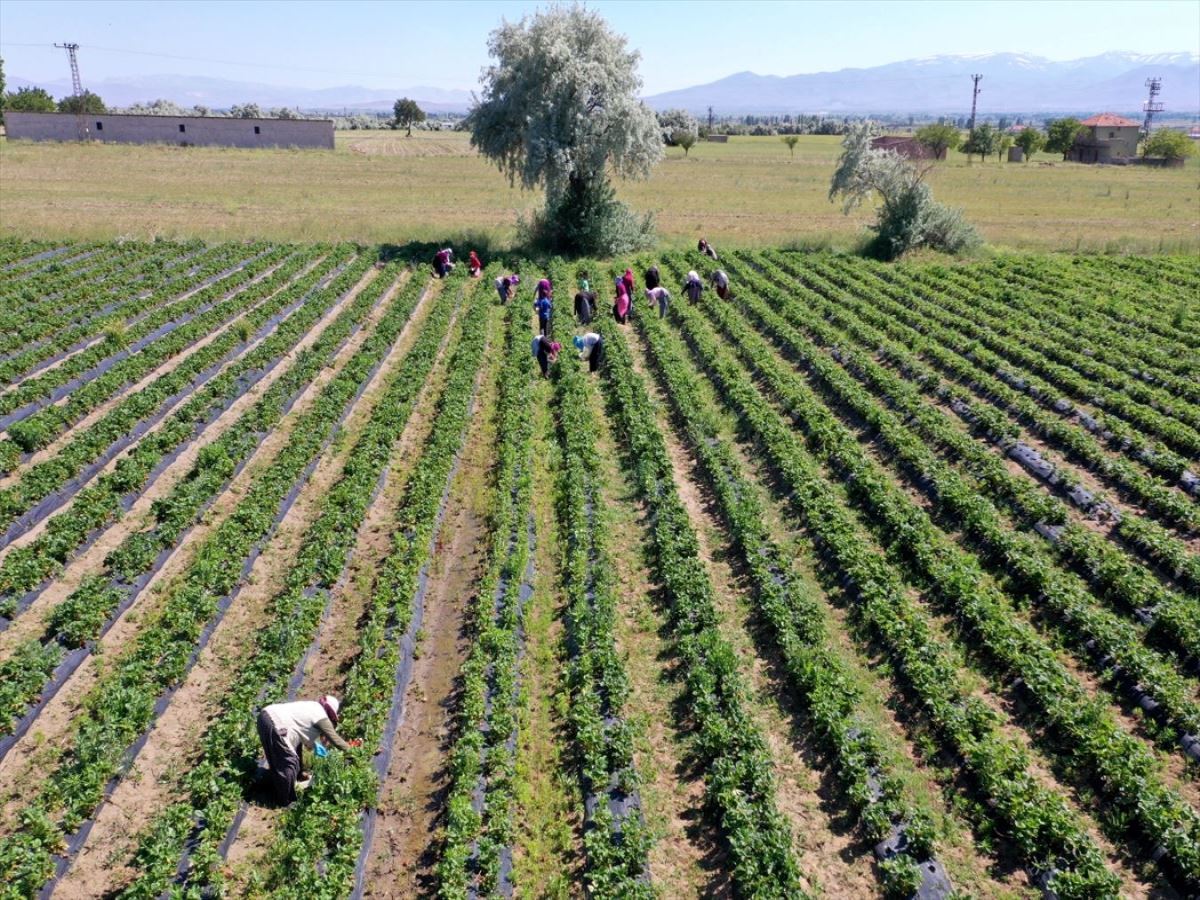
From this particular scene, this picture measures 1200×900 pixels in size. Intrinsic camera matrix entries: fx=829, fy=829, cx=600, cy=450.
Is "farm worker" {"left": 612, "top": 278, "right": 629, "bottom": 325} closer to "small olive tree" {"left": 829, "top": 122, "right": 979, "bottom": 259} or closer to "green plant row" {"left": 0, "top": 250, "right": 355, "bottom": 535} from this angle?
"green plant row" {"left": 0, "top": 250, "right": 355, "bottom": 535}

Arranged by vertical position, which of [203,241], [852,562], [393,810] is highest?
[203,241]

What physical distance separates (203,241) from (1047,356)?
3066 cm

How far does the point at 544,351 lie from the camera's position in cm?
1919

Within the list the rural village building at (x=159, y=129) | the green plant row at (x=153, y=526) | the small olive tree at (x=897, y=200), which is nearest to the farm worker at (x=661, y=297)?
the green plant row at (x=153, y=526)

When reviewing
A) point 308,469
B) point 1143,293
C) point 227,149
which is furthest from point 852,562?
point 227,149

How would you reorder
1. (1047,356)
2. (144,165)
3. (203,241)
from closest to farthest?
1. (1047,356)
2. (203,241)
3. (144,165)

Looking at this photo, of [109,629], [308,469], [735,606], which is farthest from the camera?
[308,469]

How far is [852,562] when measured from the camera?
1182 centimetres

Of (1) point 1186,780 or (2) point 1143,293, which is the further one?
(2) point 1143,293

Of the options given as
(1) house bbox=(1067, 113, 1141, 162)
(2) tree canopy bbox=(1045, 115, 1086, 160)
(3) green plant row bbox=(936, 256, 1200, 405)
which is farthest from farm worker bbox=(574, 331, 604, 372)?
(2) tree canopy bbox=(1045, 115, 1086, 160)

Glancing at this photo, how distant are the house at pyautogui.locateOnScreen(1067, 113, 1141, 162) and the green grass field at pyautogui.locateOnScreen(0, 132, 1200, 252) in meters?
15.5

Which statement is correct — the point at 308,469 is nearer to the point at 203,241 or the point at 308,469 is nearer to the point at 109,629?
the point at 109,629

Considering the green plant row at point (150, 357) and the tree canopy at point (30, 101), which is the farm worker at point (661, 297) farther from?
the tree canopy at point (30, 101)

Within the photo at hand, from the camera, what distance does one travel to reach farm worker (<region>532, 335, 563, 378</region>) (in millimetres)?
19156
